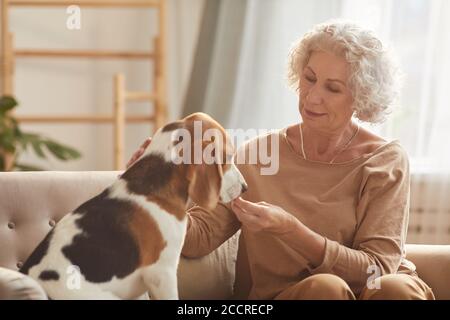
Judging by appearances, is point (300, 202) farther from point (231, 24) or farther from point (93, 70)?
point (93, 70)

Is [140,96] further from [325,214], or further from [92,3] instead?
[325,214]

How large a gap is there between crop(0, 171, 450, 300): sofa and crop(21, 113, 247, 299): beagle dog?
1.69ft

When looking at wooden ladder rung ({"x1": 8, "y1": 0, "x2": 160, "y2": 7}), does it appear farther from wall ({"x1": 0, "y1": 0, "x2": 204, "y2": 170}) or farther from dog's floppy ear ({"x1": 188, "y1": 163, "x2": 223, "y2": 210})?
dog's floppy ear ({"x1": 188, "y1": 163, "x2": 223, "y2": 210})

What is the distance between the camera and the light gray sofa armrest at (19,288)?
1.28m

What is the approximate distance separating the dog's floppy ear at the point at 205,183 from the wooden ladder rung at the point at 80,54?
6.76 ft

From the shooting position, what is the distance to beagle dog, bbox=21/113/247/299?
1.29 m

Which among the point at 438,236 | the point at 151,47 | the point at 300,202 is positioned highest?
the point at 151,47

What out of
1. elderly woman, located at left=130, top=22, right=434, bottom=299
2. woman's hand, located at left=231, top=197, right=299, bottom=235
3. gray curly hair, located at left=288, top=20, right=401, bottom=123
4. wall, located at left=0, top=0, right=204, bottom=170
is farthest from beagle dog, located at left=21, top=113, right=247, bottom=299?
wall, located at left=0, top=0, right=204, bottom=170

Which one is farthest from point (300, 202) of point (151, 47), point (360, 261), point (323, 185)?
point (151, 47)

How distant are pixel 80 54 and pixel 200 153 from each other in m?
2.12

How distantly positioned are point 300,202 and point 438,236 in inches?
59.0

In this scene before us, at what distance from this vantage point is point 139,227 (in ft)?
4.32

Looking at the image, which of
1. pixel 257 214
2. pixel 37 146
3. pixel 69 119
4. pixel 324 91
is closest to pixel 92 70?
pixel 69 119
